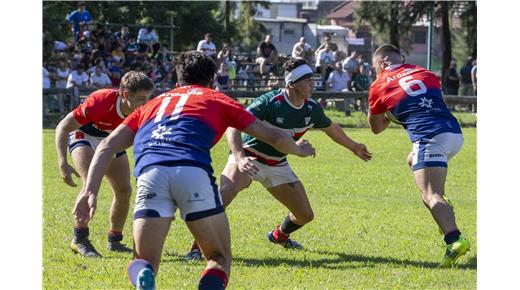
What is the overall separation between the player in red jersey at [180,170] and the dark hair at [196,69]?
0.16 meters

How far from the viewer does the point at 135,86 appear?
27.0 feet

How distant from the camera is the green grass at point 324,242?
773cm

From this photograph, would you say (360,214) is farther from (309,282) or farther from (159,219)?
(159,219)

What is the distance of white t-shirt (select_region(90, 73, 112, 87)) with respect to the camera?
28.1 m

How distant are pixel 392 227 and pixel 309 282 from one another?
3.38 meters

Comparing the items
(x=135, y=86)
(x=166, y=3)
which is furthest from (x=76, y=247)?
(x=166, y=3)

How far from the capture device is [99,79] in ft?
92.9

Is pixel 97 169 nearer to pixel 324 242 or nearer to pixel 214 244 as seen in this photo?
pixel 214 244

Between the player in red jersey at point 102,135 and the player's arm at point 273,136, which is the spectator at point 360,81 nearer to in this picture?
the player in red jersey at point 102,135

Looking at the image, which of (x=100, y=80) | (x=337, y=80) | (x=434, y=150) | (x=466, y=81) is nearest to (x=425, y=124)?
(x=434, y=150)

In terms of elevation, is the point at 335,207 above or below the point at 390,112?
below

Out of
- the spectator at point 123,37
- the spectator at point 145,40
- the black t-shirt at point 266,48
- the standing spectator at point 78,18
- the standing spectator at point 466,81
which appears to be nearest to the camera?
the standing spectator at point 78,18

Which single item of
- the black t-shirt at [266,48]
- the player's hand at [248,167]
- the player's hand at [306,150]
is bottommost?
the player's hand at [248,167]

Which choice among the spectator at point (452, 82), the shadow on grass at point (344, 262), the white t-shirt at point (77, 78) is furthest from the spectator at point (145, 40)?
the shadow on grass at point (344, 262)
